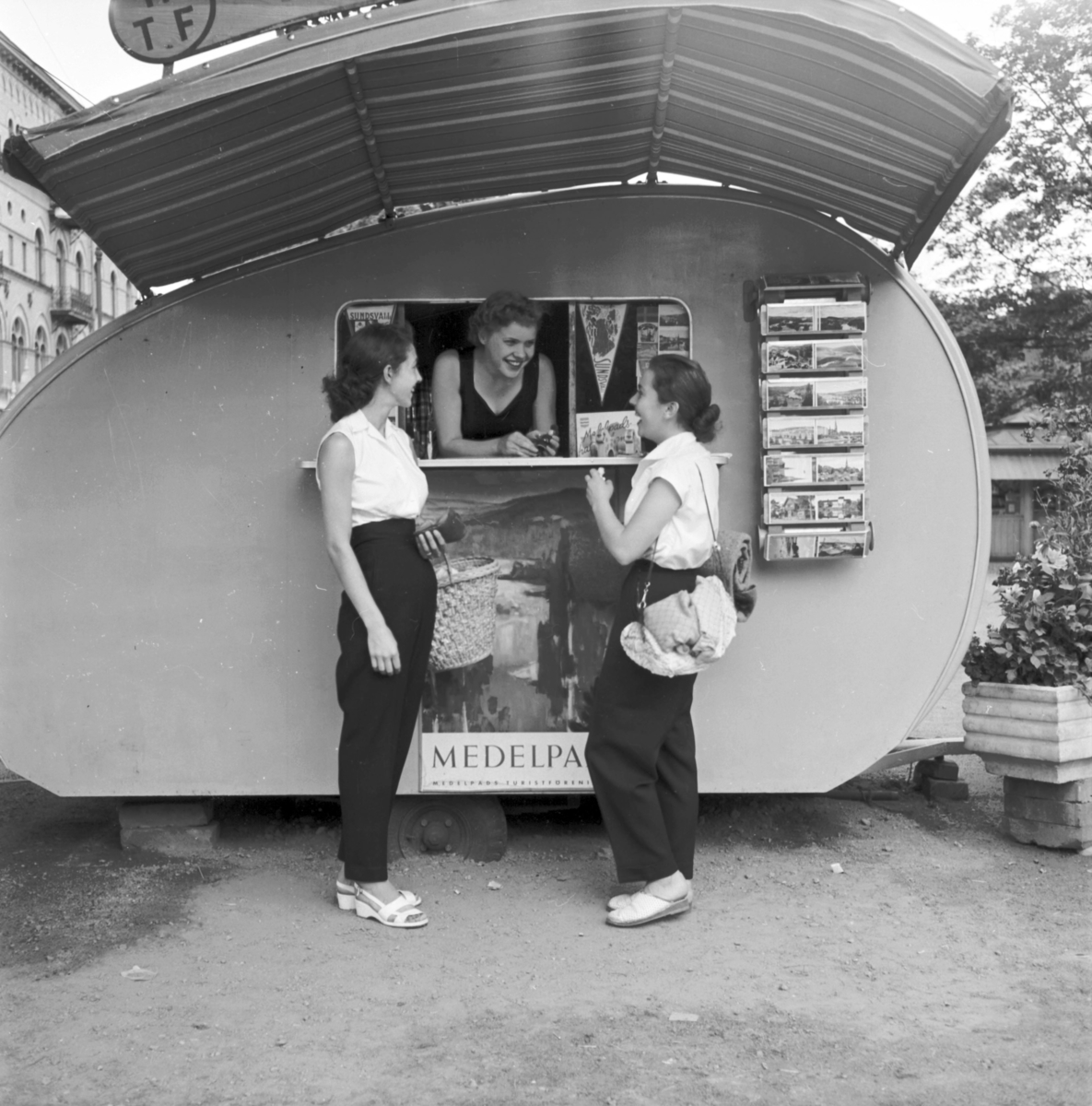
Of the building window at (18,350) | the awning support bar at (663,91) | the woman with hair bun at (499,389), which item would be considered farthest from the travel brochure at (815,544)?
the building window at (18,350)

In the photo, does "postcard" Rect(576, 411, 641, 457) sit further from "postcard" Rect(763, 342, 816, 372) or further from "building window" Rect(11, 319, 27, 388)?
"building window" Rect(11, 319, 27, 388)

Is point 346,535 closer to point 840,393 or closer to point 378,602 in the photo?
point 378,602

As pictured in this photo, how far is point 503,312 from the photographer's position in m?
5.12

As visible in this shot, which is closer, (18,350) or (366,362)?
(366,362)

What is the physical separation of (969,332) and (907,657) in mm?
16933

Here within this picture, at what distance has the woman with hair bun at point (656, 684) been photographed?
4.54 m

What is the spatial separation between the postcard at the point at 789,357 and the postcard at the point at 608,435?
67 centimetres

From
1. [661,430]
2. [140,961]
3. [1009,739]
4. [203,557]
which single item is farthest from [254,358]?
[1009,739]

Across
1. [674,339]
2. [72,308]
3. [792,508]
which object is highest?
[72,308]

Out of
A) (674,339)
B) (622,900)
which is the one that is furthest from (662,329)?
(622,900)

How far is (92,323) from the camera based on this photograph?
5041 cm

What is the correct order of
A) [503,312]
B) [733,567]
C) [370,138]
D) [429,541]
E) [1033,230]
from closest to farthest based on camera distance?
[370,138], [429,541], [733,567], [503,312], [1033,230]

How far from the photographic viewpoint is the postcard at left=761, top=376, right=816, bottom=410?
5219 mm

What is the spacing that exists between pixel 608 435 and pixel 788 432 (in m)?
0.80
